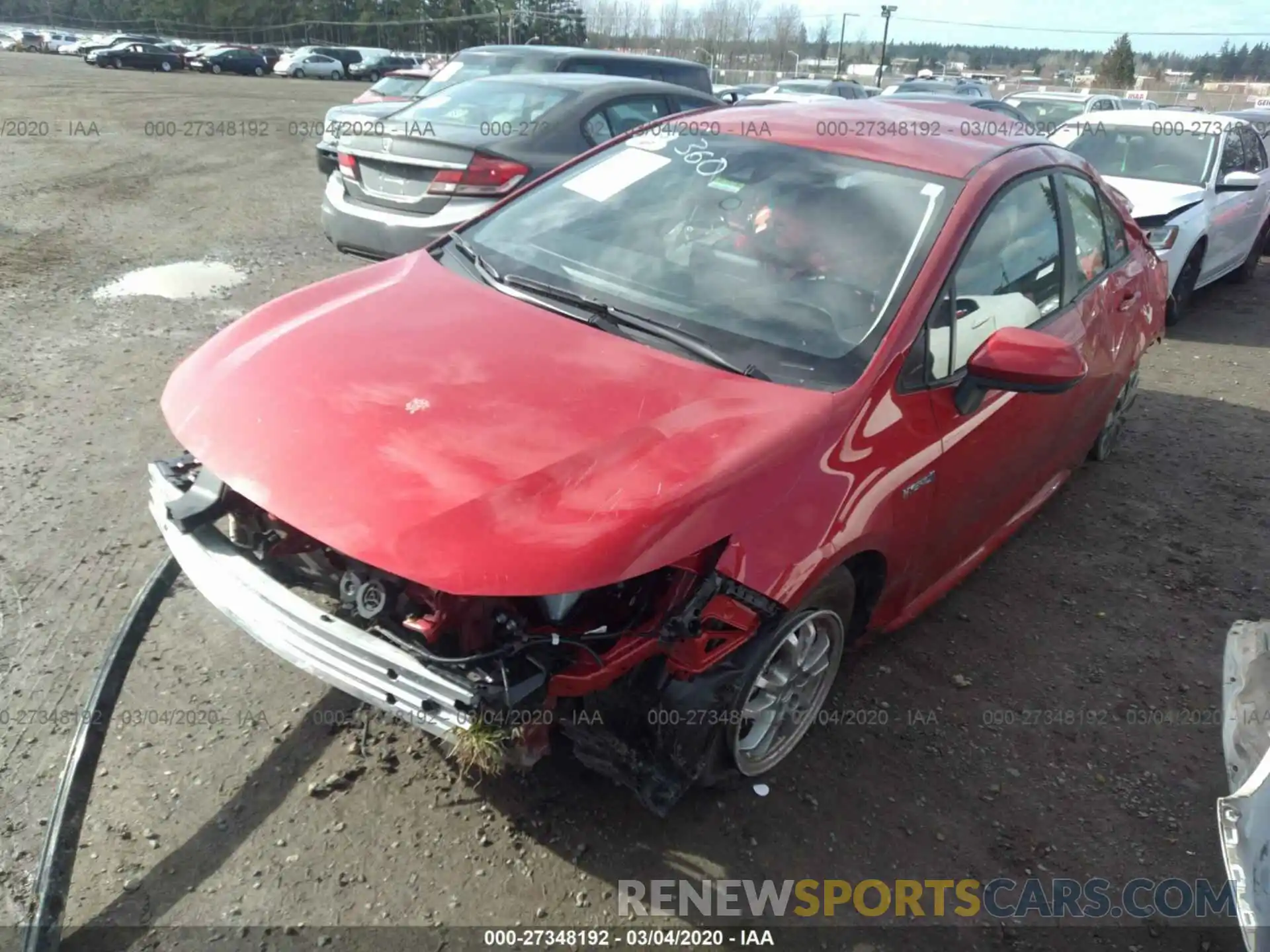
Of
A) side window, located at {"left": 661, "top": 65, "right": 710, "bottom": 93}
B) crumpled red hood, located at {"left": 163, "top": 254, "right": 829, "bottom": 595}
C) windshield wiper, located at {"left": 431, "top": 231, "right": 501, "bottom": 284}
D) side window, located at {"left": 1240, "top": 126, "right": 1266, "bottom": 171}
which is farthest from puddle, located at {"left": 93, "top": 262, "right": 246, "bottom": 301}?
side window, located at {"left": 1240, "top": 126, "right": 1266, "bottom": 171}

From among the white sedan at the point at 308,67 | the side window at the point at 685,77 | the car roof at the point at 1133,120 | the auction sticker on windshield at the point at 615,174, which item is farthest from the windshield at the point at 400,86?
the white sedan at the point at 308,67

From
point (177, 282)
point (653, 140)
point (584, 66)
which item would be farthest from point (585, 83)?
point (653, 140)

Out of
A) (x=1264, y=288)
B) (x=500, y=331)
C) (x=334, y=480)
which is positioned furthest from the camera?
(x=1264, y=288)

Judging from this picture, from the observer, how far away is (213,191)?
1048cm

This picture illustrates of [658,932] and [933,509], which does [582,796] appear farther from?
[933,509]

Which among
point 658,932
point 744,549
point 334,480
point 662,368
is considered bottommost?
point 658,932

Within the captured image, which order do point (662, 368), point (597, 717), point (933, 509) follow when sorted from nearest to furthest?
point (597, 717)
point (662, 368)
point (933, 509)

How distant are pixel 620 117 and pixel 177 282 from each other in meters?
3.67

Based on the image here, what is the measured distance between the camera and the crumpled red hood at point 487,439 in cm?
203

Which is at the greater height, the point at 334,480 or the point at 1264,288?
the point at 334,480

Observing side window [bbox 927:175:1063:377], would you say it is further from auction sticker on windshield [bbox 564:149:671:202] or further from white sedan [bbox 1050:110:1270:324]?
white sedan [bbox 1050:110:1270:324]

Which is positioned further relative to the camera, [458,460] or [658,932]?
[658,932]

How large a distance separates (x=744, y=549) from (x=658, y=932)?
1034 mm

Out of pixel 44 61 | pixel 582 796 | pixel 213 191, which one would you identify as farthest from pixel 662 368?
pixel 44 61
